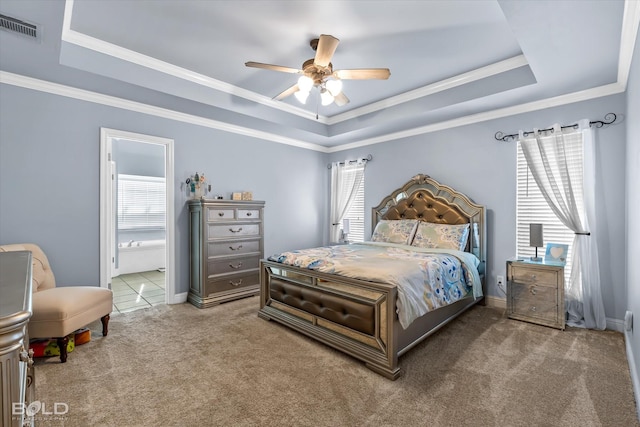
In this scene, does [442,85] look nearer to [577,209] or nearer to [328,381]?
[577,209]

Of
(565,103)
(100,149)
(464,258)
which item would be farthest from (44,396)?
(565,103)

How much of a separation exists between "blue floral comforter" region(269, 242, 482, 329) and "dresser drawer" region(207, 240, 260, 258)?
40.9 inches

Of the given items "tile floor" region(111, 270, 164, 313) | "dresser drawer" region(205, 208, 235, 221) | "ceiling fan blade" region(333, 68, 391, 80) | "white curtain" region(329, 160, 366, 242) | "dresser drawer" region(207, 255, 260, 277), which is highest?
"ceiling fan blade" region(333, 68, 391, 80)

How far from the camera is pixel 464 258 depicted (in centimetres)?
338

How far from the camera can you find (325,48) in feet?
7.98

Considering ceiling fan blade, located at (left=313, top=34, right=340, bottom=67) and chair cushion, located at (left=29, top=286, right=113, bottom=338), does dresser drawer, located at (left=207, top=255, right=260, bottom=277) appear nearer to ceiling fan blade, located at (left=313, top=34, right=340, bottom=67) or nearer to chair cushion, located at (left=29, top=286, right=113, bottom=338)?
chair cushion, located at (left=29, top=286, right=113, bottom=338)

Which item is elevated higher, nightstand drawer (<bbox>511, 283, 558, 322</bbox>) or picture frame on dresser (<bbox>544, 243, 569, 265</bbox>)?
picture frame on dresser (<bbox>544, 243, 569, 265</bbox>)

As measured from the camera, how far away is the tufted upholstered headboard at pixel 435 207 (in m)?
3.92

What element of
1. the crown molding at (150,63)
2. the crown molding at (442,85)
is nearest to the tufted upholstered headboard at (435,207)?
the crown molding at (442,85)

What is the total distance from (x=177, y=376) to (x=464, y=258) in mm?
3026

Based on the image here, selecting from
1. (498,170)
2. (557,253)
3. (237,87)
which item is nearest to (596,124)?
(498,170)

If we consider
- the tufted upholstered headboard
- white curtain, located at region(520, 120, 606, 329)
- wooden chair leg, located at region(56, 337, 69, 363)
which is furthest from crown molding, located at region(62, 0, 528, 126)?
wooden chair leg, located at region(56, 337, 69, 363)

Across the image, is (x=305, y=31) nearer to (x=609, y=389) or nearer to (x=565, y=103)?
(x=565, y=103)

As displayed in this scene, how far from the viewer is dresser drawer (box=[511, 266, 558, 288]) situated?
3113mm
